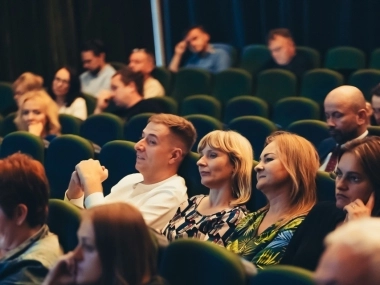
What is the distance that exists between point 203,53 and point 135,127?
2.97 metres

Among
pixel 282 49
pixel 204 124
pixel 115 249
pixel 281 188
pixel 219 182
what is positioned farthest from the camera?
pixel 282 49

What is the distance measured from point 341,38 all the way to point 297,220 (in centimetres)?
540

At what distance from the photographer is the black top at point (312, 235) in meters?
2.72

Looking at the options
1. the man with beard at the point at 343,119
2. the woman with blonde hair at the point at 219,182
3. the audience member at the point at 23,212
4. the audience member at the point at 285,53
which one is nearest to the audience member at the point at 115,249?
the audience member at the point at 23,212

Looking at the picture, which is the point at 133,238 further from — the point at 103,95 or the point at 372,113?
the point at 103,95

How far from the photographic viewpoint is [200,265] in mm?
2422

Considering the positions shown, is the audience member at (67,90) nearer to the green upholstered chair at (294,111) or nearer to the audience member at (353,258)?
the green upholstered chair at (294,111)

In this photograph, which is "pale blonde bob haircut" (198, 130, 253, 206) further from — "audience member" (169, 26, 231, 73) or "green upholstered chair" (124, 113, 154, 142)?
"audience member" (169, 26, 231, 73)

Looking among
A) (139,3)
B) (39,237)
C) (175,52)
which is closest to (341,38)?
(175,52)

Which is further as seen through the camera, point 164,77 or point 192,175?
point 164,77

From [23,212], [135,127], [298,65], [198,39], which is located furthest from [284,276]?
[198,39]

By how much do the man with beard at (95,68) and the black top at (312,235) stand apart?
16.0 ft

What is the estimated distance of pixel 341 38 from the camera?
8.05m

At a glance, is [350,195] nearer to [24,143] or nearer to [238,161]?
[238,161]
